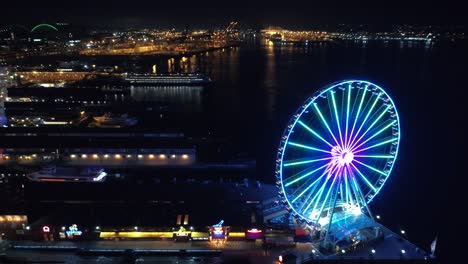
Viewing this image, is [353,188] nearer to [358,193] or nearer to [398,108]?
[358,193]

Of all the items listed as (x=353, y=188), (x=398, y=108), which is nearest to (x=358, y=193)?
(x=353, y=188)

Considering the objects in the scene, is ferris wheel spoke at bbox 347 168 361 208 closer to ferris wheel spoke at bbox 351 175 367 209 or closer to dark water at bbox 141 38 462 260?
ferris wheel spoke at bbox 351 175 367 209

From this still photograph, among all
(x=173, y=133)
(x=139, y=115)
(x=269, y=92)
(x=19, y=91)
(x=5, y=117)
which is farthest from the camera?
(x=269, y=92)

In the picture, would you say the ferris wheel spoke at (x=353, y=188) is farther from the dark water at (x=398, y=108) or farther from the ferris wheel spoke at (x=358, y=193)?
the dark water at (x=398, y=108)

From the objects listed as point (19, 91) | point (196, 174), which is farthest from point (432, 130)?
point (19, 91)

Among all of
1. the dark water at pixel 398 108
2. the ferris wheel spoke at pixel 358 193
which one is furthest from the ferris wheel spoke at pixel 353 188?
the dark water at pixel 398 108

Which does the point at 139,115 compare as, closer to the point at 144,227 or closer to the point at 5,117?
the point at 5,117

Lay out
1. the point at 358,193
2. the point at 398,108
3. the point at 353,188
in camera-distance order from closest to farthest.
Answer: the point at 353,188 < the point at 358,193 < the point at 398,108

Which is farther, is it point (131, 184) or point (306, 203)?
point (131, 184)

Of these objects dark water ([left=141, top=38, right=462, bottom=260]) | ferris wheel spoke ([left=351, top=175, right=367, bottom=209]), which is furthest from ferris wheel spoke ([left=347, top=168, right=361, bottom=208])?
dark water ([left=141, top=38, right=462, bottom=260])

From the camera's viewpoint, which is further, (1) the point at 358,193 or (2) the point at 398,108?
(2) the point at 398,108
